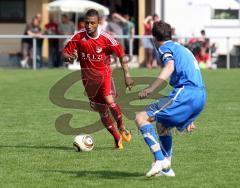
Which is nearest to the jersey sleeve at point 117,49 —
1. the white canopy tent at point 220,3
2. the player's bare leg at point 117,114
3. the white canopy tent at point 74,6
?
the player's bare leg at point 117,114

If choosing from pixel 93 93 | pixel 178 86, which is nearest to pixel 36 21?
pixel 93 93

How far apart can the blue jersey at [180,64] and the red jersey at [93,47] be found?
112 inches

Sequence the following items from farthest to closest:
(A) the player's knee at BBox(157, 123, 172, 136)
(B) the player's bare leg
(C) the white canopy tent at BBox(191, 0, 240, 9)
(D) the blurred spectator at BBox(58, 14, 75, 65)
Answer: (C) the white canopy tent at BBox(191, 0, 240, 9) < (D) the blurred spectator at BBox(58, 14, 75, 65) < (B) the player's bare leg < (A) the player's knee at BBox(157, 123, 172, 136)

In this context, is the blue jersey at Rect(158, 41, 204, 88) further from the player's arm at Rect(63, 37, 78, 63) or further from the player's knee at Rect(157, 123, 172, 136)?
the player's arm at Rect(63, 37, 78, 63)

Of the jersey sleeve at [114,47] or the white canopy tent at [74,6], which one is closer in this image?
the jersey sleeve at [114,47]

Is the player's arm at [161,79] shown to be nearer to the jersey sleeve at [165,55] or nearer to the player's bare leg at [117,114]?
the jersey sleeve at [165,55]

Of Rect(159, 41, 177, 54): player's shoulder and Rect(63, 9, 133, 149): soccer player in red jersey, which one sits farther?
Rect(63, 9, 133, 149): soccer player in red jersey

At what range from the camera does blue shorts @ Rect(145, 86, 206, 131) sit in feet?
29.0

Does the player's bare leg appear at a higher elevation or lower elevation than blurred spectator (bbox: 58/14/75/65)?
lower

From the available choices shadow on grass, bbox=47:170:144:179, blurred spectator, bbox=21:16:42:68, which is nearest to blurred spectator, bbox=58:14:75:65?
blurred spectator, bbox=21:16:42:68

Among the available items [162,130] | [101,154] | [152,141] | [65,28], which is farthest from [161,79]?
[65,28]

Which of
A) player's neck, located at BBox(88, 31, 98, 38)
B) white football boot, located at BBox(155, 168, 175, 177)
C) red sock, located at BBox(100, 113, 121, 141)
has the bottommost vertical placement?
white football boot, located at BBox(155, 168, 175, 177)

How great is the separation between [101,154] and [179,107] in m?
2.53

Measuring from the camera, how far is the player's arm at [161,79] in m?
8.47
